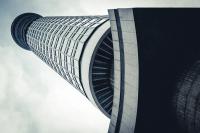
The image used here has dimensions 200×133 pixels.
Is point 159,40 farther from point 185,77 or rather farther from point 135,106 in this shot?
point 135,106

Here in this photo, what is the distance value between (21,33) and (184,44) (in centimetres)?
7628

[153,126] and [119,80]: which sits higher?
[119,80]

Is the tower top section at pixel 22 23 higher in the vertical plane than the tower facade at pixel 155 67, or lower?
higher

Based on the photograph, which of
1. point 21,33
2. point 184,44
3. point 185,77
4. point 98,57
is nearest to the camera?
point 185,77

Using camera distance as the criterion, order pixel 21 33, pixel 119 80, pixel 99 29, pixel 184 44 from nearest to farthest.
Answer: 1. pixel 184 44
2. pixel 119 80
3. pixel 99 29
4. pixel 21 33

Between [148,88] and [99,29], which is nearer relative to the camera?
[148,88]

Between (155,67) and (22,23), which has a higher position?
(22,23)

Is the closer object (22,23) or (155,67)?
(155,67)

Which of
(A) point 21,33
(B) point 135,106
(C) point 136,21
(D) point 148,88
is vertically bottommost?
(B) point 135,106

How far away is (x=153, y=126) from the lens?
1619cm

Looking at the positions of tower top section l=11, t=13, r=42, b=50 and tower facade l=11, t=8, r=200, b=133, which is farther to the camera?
tower top section l=11, t=13, r=42, b=50

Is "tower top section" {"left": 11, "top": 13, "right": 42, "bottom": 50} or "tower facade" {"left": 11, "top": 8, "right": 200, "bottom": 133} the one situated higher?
"tower top section" {"left": 11, "top": 13, "right": 42, "bottom": 50}

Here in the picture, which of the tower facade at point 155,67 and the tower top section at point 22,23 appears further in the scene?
the tower top section at point 22,23

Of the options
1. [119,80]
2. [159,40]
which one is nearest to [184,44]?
[159,40]
